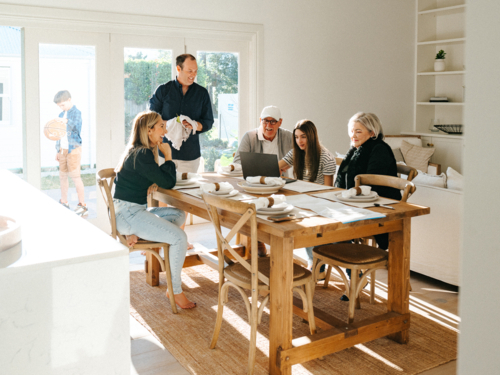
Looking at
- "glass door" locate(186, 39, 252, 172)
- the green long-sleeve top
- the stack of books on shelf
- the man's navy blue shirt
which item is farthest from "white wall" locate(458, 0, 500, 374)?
the stack of books on shelf

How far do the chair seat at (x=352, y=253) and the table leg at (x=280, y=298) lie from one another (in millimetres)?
548

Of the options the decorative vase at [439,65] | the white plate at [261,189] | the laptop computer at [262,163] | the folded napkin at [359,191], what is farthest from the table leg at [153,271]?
the decorative vase at [439,65]

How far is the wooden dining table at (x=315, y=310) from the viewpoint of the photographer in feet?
7.50

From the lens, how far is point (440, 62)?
22.0 ft

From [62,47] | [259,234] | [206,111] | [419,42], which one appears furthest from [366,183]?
[419,42]

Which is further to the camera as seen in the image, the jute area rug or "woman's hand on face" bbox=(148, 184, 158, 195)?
"woman's hand on face" bbox=(148, 184, 158, 195)

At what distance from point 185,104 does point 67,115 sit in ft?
3.89

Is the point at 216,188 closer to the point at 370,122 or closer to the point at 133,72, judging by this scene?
the point at 370,122

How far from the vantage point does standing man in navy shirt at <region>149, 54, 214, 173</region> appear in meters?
4.38

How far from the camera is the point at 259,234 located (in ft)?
7.97

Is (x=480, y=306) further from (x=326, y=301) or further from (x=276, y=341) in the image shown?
(x=326, y=301)

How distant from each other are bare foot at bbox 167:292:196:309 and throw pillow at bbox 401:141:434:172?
398 cm

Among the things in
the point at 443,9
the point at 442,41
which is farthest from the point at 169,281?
the point at 443,9

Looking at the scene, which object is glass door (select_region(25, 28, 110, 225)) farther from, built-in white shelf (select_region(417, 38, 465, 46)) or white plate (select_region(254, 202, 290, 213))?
built-in white shelf (select_region(417, 38, 465, 46))
